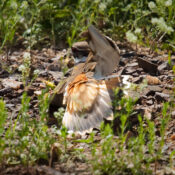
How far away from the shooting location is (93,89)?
10.1 ft

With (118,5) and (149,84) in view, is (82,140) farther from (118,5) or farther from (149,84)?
(118,5)

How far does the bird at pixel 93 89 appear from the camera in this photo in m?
3.00

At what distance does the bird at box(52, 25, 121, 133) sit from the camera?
300cm

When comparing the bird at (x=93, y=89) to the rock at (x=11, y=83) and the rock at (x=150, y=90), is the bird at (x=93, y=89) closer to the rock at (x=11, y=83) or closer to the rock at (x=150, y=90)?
the rock at (x=150, y=90)

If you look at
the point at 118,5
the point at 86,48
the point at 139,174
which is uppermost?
the point at 118,5

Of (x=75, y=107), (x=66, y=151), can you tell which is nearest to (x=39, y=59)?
(x=75, y=107)

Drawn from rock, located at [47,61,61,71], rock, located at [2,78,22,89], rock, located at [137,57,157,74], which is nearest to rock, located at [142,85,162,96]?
rock, located at [137,57,157,74]

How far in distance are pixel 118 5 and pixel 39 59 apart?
1.51 m

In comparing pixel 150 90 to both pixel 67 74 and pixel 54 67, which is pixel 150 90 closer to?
pixel 67 74

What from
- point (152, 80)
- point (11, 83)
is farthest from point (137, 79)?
point (11, 83)

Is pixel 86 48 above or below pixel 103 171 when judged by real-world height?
above

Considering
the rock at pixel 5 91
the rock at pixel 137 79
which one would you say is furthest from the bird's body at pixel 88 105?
the rock at pixel 5 91

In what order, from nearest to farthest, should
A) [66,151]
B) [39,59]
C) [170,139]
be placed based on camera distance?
1. [66,151]
2. [170,139]
3. [39,59]

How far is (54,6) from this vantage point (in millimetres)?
4875
